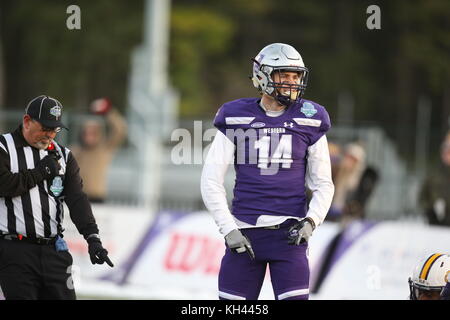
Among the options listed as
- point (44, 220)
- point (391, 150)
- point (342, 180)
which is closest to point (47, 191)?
point (44, 220)

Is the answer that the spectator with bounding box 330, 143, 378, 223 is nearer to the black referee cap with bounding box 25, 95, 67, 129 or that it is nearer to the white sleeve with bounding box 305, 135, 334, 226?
the white sleeve with bounding box 305, 135, 334, 226

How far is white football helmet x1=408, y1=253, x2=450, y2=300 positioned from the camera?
548 centimetres

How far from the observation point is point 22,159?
6.18 meters

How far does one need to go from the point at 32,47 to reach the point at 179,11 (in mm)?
5466

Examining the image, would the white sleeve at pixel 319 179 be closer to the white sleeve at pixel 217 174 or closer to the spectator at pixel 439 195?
the white sleeve at pixel 217 174

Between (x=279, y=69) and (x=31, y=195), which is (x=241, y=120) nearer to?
(x=279, y=69)

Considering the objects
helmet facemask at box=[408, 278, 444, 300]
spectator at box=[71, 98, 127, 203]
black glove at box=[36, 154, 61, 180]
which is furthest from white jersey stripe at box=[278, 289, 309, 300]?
spectator at box=[71, 98, 127, 203]

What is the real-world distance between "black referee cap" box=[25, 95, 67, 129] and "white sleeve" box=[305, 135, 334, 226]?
5.20 feet

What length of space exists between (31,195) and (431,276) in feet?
8.14

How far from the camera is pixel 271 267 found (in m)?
5.90
